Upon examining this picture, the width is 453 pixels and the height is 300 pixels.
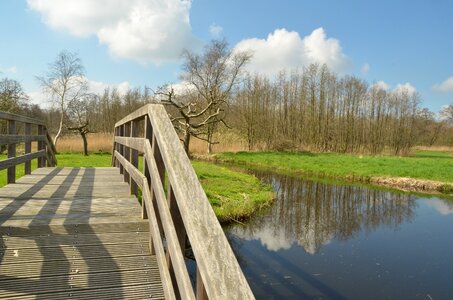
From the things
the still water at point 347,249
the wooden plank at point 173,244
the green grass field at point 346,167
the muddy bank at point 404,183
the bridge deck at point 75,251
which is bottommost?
the still water at point 347,249

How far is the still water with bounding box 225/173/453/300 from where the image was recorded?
648 centimetres

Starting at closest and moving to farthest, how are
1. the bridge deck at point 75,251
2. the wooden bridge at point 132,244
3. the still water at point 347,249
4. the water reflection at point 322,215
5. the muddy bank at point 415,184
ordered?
the wooden bridge at point 132,244, the bridge deck at point 75,251, the still water at point 347,249, the water reflection at point 322,215, the muddy bank at point 415,184

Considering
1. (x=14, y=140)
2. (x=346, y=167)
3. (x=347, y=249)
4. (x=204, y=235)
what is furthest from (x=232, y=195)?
(x=346, y=167)

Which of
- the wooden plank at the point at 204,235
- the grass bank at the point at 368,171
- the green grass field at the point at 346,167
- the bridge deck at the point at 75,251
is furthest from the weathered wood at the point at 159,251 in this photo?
the green grass field at the point at 346,167

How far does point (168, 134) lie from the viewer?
8.96 feet

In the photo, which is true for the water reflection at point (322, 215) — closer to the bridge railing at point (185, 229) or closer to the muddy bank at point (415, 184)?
the muddy bank at point (415, 184)

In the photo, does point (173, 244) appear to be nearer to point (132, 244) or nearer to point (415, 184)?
point (132, 244)

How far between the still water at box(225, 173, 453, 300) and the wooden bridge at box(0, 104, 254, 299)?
3.56 meters

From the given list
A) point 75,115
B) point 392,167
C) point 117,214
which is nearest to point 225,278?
point 117,214

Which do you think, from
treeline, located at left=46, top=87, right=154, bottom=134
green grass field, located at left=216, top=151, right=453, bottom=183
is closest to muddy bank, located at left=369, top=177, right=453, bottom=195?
green grass field, located at left=216, top=151, right=453, bottom=183

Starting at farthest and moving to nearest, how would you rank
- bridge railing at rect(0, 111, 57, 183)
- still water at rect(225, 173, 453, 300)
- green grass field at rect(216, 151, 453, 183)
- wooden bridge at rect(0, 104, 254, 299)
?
green grass field at rect(216, 151, 453, 183)
still water at rect(225, 173, 453, 300)
bridge railing at rect(0, 111, 57, 183)
wooden bridge at rect(0, 104, 254, 299)

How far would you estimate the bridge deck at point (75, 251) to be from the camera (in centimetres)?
258

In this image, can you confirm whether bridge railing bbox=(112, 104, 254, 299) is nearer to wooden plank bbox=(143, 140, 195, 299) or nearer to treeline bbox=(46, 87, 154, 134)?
wooden plank bbox=(143, 140, 195, 299)

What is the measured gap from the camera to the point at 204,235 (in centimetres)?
171
